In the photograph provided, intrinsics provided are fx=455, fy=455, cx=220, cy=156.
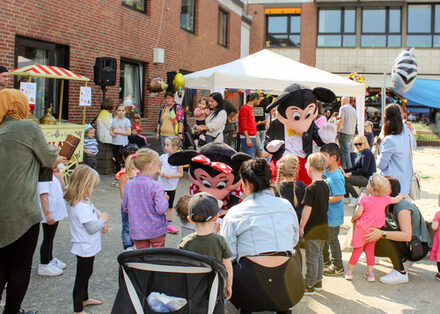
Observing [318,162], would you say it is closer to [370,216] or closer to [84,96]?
[370,216]

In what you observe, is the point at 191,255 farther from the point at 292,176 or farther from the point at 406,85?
the point at 406,85

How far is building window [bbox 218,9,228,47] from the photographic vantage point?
65.0 feet

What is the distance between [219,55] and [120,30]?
745 centimetres

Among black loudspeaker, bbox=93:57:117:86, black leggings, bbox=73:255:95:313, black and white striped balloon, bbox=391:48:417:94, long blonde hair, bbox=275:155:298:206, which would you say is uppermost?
black and white striped balloon, bbox=391:48:417:94

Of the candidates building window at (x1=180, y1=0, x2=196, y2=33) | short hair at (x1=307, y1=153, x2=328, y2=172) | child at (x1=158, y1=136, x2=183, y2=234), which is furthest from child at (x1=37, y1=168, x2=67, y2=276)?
building window at (x1=180, y1=0, x2=196, y2=33)

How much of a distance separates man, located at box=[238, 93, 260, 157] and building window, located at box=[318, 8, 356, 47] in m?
15.1

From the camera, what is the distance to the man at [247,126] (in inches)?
411

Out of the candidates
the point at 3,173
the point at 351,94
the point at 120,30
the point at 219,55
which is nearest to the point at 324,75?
the point at 351,94

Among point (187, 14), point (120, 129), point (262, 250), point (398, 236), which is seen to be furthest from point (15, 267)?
point (187, 14)

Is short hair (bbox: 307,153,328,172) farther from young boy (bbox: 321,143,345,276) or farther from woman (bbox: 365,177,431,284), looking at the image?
woman (bbox: 365,177,431,284)

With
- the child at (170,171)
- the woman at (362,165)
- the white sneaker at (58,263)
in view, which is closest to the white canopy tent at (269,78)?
the woman at (362,165)

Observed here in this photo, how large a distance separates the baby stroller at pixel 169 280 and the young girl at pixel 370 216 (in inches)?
95.0

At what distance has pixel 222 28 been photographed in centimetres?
2017

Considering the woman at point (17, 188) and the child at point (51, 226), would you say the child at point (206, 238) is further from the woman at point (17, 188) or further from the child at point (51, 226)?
the child at point (51, 226)
